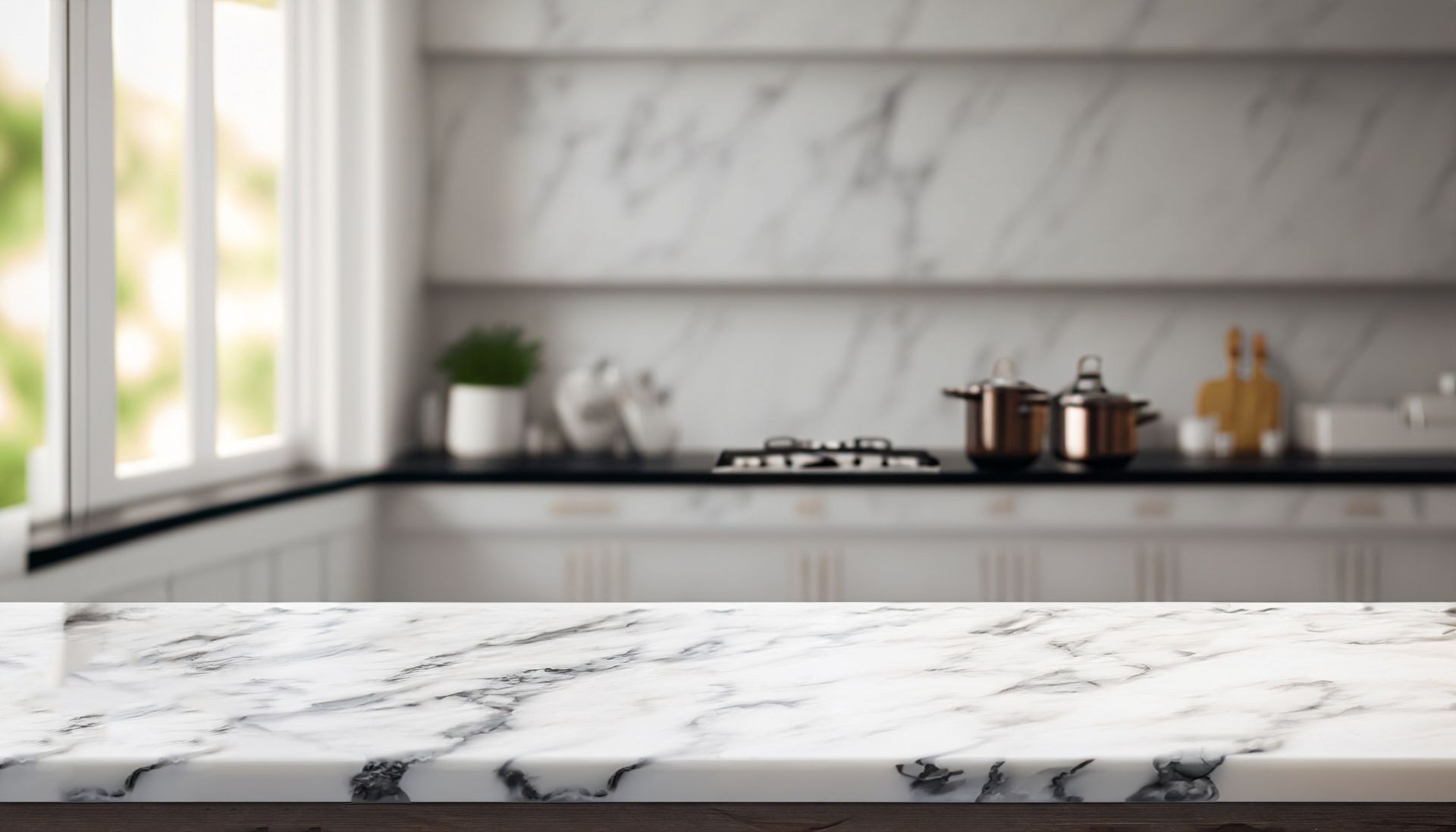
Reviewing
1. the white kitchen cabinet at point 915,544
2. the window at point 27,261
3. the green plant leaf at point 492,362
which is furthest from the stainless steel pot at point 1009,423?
the window at point 27,261

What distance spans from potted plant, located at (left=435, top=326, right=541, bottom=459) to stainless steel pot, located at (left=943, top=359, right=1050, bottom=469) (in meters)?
1.24

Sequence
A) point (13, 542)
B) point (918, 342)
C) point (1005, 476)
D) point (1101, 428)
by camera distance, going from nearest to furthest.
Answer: point (13, 542), point (1005, 476), point (1101, 428), point (918, 342)

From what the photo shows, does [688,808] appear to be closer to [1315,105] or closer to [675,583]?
[675,583]

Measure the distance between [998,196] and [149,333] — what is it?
89.0 inches

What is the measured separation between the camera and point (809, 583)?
2777 mm

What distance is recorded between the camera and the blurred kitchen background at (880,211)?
3.05 meters

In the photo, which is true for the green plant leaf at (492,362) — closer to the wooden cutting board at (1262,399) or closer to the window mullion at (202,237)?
the window mullion at (202,237)

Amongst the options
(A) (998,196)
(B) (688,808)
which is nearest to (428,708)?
(B) (688,808)

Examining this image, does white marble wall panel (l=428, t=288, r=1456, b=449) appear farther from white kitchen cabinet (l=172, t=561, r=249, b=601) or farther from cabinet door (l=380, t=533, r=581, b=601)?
white kitchen cabinet (l=172, t=561, r=249, b=601)

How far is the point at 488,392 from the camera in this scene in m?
3.04

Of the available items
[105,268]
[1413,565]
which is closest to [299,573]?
[105,268]

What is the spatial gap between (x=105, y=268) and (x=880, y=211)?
2056mm

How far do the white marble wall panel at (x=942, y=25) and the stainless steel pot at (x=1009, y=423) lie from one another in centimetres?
100

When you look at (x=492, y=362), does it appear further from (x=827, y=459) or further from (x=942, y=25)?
(x=942, y=25)
